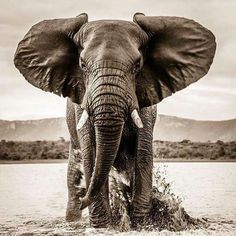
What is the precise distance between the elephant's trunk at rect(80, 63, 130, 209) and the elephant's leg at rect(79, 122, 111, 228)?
2.55 ft

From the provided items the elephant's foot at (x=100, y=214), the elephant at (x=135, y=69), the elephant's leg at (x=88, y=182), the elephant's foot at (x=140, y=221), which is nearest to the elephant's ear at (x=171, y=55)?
the elephant at (x=135, y=69)

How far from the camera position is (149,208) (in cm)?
872

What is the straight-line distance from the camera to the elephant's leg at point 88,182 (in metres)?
8.37

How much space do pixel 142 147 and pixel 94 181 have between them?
1150 millimetres

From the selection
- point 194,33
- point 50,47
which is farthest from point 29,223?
point 194,33

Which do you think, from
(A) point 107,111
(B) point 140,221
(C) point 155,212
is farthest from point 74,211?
(A) point 107,111

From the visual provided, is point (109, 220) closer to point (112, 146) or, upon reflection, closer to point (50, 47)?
point (112, 146)

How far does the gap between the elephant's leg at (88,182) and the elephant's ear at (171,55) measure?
64 cm

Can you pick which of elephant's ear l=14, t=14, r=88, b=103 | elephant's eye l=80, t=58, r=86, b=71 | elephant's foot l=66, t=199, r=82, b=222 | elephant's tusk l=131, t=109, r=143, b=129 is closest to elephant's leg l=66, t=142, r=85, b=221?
elephant's foot l=66, t=199, r=82, b=222

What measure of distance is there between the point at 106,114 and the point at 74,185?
3.52 metres

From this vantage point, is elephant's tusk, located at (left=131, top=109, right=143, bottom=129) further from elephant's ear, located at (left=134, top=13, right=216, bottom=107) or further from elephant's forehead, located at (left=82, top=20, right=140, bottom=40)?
elephant's ear, located at (left=134, top=13, right=216, bottom=107)

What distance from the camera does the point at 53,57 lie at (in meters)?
8.60

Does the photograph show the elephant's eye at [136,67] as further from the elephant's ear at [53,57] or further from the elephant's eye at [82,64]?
the elephant's ear at [53,57]

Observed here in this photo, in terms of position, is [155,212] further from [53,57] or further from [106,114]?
[106,114]
